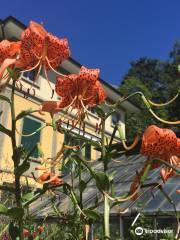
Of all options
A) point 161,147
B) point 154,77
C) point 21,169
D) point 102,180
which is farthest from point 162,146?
point 154,77

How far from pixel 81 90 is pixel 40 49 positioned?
148 mm

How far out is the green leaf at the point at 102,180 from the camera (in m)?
0.72

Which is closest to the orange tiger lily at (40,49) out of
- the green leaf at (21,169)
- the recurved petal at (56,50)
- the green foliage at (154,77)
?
the recurved petal at (56,50)

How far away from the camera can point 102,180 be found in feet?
2.39

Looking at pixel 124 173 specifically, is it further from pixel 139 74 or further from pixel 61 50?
pixel 139 74

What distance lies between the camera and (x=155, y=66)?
2831 cm

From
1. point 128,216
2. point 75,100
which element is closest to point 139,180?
point 75,100

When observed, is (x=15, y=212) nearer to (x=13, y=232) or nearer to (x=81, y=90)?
(x=13, y=232)

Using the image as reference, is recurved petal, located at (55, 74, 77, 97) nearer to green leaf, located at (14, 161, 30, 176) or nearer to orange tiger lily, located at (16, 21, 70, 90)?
orange tiger lily, located at (16, 21, 70, 90)

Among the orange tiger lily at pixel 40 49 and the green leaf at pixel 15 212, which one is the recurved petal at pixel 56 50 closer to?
the orange tiger lily at pixel 40 49

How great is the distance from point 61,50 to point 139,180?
1.20 feet

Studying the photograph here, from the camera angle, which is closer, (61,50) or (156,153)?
(156,153)

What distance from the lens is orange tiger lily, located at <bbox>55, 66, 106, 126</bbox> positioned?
93 cm

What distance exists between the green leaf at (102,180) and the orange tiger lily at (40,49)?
0.26 m
